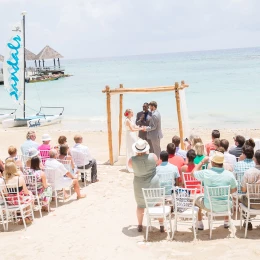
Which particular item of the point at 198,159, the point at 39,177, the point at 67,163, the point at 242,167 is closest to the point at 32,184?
the point at 39,177

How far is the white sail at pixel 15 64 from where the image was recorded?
19812 mm

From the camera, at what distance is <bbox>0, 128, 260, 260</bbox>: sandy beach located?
216 inches

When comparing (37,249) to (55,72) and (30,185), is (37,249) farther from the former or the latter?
(55,72)

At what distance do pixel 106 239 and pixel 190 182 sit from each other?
1.61 m

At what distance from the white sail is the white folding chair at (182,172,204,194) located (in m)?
15.4

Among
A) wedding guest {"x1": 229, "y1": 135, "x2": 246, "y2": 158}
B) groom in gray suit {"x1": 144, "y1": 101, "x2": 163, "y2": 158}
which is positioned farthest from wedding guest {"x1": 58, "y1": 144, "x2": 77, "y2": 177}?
wedding guest {"x1": 229, "y1": 135, "x2": 246, "y2": 158}

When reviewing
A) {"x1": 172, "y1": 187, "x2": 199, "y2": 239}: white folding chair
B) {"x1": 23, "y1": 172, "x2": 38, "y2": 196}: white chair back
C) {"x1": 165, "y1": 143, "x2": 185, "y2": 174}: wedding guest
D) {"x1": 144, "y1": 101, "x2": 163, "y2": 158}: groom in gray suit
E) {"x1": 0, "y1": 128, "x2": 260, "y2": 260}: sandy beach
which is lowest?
{"x1": 0, "y1": 128, "x2": 260, "y2": 260}: sandy beach

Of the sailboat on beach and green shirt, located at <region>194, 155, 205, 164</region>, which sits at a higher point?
the sailboat on beach

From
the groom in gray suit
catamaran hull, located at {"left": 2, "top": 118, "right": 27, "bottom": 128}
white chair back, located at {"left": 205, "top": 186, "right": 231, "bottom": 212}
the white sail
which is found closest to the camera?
white chair back, located at {"left": 205, "top": 186, "right": 231, "bottom": 212}

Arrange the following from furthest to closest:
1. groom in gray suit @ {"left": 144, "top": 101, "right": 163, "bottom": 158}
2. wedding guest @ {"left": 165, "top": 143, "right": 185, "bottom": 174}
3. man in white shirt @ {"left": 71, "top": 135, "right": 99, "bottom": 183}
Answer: groom in gray suit @ {"left": 144, "top": 101, "right": 163, "bottom": 158} → man in white shirt @ {"left": 71, "top": 135, "right": 99, "bottom": 183} → wedding guest @ {"left": 165, "top": 143, "right": 185, "bottom": 174}

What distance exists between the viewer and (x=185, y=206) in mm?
6082

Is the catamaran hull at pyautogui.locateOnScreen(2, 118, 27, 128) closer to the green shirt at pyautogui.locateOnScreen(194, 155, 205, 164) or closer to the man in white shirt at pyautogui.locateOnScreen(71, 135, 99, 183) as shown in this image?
the man in white shirt at pyautogui.locateOnScreen(71, 135, 99, 183)

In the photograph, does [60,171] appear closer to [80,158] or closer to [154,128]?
[80,158]

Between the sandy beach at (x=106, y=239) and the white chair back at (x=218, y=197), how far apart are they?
48 centimetres
